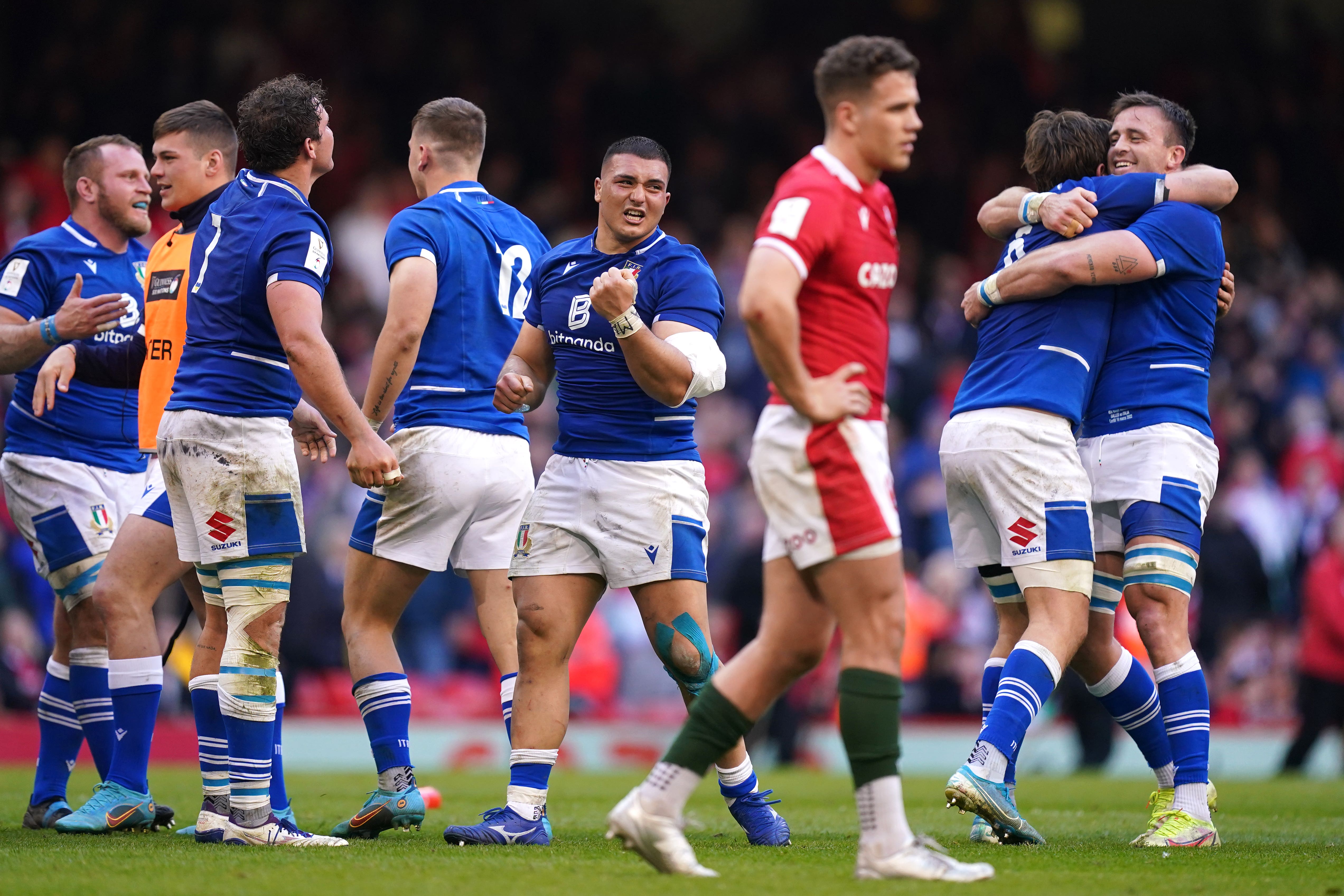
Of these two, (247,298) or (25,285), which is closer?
(247,298)

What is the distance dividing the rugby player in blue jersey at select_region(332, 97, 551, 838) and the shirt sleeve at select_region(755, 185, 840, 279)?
6.93 ft

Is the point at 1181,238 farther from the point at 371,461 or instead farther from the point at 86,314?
the point at 86,314

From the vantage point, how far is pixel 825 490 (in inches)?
181

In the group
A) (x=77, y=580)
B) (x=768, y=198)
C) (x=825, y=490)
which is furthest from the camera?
(x=768, y=198)

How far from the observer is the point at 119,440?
24.5 feet

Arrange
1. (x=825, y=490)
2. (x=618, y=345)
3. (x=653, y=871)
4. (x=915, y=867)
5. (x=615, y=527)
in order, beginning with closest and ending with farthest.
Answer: (x=915, y=867) → (x=825, y=490) → (x=653, y=871) → (x=615, y=527) → (x=618, y=345)

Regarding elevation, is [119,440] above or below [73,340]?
below

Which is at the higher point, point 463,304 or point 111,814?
point 463,304

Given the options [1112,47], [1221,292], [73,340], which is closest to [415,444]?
[73,340]

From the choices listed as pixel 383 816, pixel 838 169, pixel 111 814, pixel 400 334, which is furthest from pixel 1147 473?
pixel 111 814

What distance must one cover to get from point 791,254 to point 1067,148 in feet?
8.88

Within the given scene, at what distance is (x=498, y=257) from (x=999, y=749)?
3.11m

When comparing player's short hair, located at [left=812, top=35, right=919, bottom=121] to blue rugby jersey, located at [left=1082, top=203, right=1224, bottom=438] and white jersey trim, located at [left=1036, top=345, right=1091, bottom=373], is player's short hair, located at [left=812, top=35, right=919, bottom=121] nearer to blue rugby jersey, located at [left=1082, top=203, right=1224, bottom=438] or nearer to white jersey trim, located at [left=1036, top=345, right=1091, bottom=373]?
white jersey trim, located at [left=1036, top=345, right=1091, bottom=373]

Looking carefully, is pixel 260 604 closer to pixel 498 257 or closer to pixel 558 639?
pixel 558 639
